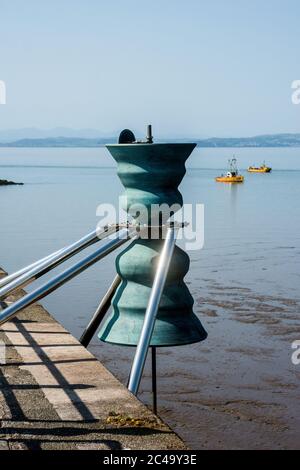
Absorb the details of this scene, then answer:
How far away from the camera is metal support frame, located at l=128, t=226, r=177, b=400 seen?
4.81 m

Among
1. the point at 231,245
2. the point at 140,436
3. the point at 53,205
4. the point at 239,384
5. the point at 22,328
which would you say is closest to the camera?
the point at 140,436

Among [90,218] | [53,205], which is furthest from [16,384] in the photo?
[53,205]

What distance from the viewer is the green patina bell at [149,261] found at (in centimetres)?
527

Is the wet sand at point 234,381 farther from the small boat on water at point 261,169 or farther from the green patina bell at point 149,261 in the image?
the small boat on water at point 261,169

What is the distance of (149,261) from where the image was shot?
5.33 meters

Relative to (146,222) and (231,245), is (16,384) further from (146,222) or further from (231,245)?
(231,245)

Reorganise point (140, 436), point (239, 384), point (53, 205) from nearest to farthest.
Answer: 1. point (140, 436)
2. point (239, 384)
3. point (53, 205)

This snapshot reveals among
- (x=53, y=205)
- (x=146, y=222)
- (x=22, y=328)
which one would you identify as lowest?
(x=53, y=205)

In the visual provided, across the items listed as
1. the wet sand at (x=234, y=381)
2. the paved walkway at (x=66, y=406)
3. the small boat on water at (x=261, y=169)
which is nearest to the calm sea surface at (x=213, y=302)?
the wet sand at (x=234, y=381)

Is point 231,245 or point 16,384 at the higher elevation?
point 16,384

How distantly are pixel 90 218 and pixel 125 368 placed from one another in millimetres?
35292

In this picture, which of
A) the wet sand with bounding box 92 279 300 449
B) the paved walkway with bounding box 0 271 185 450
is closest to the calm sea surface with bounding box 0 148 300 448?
the wet sand with bounding box 92 279 300 449

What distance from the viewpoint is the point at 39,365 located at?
634 centimetres

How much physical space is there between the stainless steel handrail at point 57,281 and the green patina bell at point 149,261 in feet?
0.47
